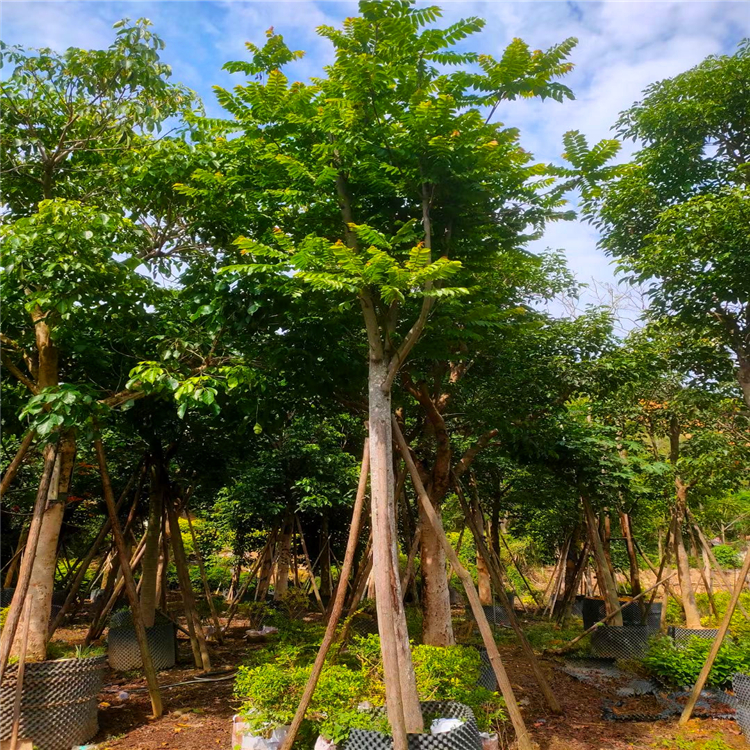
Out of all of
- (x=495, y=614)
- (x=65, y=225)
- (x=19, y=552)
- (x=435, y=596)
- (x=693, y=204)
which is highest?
(x=693, y=204)

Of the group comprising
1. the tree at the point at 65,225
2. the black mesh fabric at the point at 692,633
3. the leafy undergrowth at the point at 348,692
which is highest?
the tree at the point at 65,225

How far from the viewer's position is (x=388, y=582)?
4496mm

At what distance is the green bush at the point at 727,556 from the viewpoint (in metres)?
20.2

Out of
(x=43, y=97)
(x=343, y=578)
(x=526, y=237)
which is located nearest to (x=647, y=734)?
(x=343, y=578)

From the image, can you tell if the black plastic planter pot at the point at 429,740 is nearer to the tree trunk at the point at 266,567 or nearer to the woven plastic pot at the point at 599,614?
the tree trunk at the point at 266,567

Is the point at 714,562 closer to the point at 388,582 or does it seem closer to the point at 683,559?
the point at 683,559

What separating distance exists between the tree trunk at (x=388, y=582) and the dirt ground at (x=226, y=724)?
1.48 metres

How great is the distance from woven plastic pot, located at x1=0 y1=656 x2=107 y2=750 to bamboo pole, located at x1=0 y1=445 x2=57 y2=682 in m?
0.30

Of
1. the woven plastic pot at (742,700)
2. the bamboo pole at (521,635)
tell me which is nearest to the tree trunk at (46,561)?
the bamboo pole at (521,635)

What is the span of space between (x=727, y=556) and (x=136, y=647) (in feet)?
65.5

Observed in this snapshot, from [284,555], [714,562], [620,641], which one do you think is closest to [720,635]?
[714,562]

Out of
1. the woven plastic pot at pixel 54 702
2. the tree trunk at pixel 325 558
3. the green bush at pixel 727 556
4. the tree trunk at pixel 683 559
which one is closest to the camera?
the woven plastic pot at pixel 54 702

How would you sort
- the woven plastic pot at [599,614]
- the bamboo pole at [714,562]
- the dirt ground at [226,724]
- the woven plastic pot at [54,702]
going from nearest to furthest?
the woven plastic pot at [54,702], the dirt ground at [226,724], the bamboo pole at [714,562], the woven plastic pot at [599,614]

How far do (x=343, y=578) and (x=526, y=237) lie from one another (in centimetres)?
340
